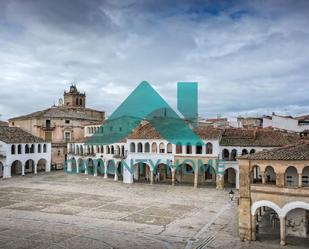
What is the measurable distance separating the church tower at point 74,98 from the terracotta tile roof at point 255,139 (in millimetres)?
43225

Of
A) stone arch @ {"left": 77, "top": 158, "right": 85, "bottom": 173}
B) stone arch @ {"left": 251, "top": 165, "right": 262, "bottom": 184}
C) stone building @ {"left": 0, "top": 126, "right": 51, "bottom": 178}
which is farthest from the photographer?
stone arch @ {"left": 77, "top": 158, "right": 85, "bottom": 173}

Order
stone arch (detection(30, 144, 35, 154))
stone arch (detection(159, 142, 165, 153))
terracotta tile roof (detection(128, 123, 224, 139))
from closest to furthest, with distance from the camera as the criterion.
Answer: terracotta tile roof (detection(128, 123, 224, 139)) < stone arch (detection(159, 142, 165, 153)) < stone arch (detection(30, 144, 35, 154))

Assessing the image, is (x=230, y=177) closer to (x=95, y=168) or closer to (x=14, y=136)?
(x=95, y=168)

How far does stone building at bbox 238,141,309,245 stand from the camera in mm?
20703

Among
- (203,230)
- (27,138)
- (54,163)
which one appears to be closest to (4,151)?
(27,138)

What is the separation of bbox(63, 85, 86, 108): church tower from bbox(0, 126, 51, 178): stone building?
869 inches

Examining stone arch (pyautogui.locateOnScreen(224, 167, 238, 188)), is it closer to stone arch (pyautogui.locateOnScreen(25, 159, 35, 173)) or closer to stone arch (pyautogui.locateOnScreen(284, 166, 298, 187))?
stone arch (pyautogui.locateOnScreen(284, 166, 298, 187))

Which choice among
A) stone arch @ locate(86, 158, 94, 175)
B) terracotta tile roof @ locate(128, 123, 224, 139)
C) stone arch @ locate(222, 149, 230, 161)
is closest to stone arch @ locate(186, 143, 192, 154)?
terracotta tile roof @ locate(128, 123, 224, 139)

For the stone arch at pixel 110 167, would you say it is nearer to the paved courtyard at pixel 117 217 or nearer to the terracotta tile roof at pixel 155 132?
the terracotta tile roof at pixel 155 132

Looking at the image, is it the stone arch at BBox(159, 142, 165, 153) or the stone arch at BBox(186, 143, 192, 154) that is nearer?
the stone arch at BBox(186, 143, 192, 154)

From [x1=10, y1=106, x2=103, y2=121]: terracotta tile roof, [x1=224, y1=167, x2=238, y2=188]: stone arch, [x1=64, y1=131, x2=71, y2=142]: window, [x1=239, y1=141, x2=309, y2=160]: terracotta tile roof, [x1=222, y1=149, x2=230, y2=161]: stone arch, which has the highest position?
[x1=10, y1=106, x2=103, y2=121]: terracotta tile roof

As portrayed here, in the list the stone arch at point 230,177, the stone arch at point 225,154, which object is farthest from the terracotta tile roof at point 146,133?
the stone arch at point 230,177

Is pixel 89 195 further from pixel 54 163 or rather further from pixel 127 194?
pixel 54 163

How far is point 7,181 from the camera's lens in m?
46.5
